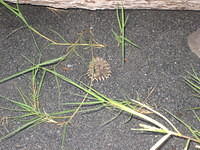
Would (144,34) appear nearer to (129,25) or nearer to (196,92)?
(129,25)

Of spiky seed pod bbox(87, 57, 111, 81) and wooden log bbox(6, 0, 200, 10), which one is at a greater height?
wooden log bbox(6, 0, 200, 10)

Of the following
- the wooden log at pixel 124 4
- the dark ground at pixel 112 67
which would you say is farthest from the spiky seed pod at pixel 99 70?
the wooden log at pixel 124 4

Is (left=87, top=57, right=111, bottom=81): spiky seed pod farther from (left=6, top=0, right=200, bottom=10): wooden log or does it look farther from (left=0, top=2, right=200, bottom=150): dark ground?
(left=6, top=0, right=200, bottom=10): wooden log

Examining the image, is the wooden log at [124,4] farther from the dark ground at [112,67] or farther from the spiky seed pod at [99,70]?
the spiky seed pod at [99,70]

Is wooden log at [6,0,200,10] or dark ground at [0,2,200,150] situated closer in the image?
dark ground at [0,2,200,150]

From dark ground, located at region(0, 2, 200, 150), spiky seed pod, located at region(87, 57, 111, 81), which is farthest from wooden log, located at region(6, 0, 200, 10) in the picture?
spiky seed pod, located at region(87, 57, 111, 81)
